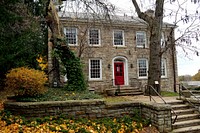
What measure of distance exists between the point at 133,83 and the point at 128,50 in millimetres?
2869

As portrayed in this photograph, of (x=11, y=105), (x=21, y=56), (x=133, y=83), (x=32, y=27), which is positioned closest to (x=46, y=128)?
(x=11, y=105)

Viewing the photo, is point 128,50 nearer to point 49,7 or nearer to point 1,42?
point 49,7

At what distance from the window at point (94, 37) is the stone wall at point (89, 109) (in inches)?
369

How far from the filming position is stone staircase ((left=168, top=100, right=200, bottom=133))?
777 centimetres

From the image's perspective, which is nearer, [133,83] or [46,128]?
[46,128]

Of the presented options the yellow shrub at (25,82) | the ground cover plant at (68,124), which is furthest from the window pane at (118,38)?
the ground cover plant at (68,124)

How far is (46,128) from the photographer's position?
651 centimetres

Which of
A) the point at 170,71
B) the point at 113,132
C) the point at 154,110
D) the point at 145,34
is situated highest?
the point at 145,34

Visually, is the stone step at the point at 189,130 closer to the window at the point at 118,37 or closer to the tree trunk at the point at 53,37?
the tree trunk at the point at 53,37

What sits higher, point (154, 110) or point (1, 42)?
point (1, 42)

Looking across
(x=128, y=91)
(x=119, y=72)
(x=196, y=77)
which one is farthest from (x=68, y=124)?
(x=196, y=77)

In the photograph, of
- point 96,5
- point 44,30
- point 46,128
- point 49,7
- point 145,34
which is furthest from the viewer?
point 44,30

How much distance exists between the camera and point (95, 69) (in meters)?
16.8

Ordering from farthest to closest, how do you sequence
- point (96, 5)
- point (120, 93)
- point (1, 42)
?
1. point (120, 93)
2. point (96, 5)
3. point (1, 42)
